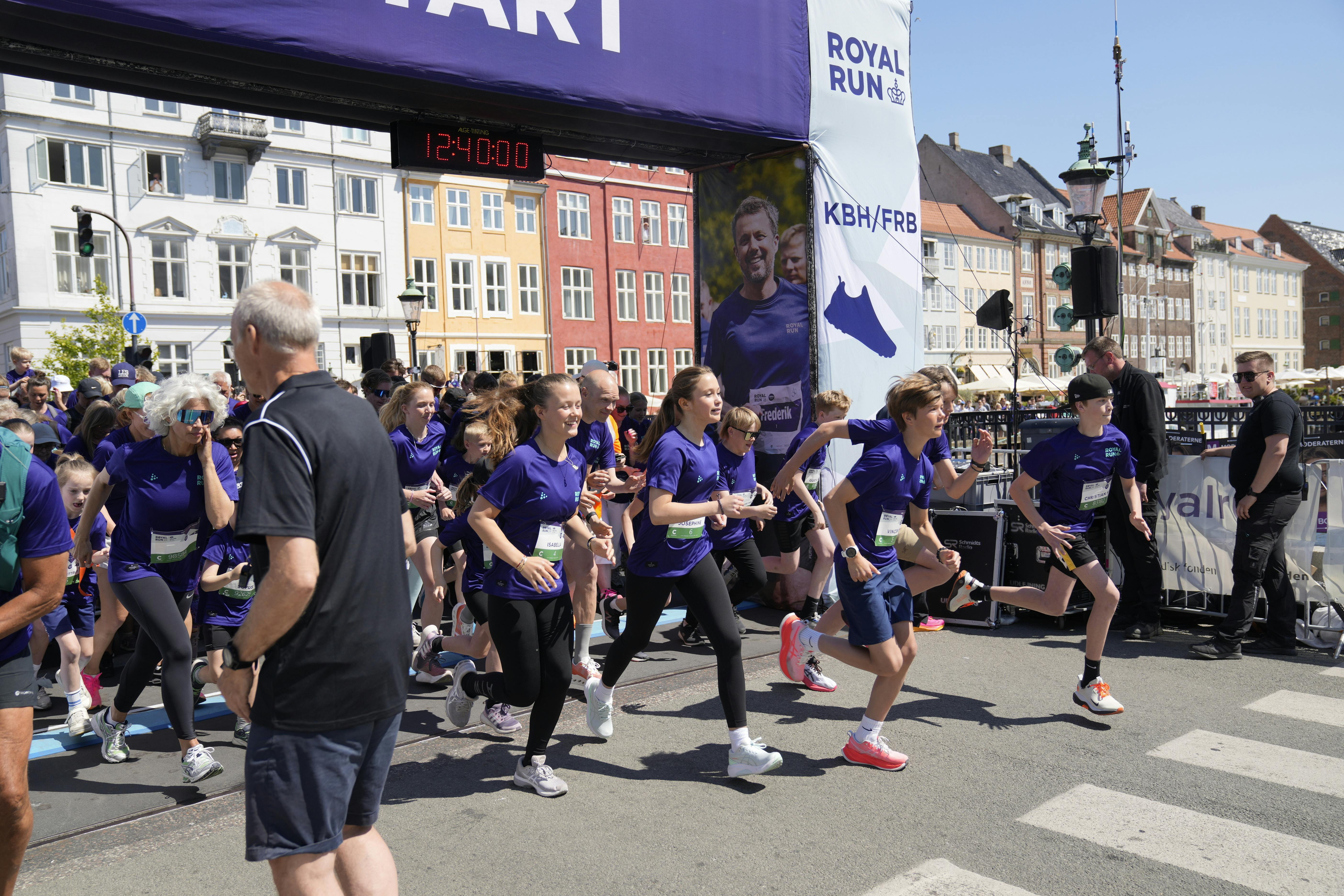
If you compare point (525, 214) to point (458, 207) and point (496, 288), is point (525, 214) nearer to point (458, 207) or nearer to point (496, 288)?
point (458, 207)

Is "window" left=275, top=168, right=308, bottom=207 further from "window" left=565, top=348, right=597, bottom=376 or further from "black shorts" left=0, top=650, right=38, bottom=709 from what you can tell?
"black shorts" left=0, top=650, right=38, bottom=709

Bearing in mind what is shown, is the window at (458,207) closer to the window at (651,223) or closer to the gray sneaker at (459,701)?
the window at (651,223)

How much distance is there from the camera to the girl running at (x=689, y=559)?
15.6 ft

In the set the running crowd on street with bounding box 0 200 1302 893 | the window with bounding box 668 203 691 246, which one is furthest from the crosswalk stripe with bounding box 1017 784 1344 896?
the window with bounding box 668 203 691 246

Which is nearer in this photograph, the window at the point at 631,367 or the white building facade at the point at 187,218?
the white building facade at the point at 187,218

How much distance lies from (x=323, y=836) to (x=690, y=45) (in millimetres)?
6563

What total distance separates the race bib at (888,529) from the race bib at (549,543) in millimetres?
1541

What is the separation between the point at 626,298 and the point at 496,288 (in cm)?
736

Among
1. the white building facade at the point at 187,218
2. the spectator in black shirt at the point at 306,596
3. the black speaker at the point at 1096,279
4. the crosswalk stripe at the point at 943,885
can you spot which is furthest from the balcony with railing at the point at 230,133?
the crosswalk stripe at the point at 943,885

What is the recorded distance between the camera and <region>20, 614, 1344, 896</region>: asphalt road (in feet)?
12.5

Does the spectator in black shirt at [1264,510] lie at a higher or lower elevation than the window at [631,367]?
lower

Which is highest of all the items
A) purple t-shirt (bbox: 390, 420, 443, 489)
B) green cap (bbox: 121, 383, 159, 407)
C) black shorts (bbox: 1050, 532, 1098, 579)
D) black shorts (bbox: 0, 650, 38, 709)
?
green cap (bbox: 121, 383, 159, 407)

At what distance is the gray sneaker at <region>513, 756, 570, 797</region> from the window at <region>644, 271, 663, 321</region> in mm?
44793

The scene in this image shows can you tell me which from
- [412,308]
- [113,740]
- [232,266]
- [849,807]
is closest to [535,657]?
[849,807]
